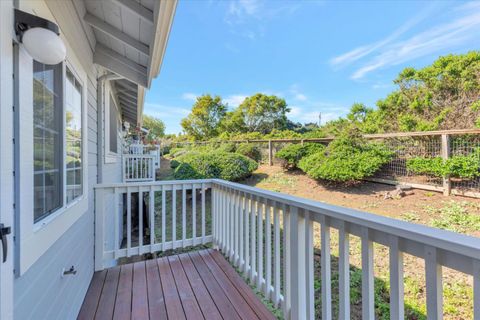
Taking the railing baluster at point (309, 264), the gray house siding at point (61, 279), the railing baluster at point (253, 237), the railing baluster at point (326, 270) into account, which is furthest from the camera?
the railing baluster at point (253, 237)

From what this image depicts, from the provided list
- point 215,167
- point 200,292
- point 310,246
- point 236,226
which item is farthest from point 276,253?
point 215,167

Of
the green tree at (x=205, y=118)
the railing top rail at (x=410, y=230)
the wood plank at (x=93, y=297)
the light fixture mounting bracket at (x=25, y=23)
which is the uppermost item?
the green tree at (x=205, y=118)

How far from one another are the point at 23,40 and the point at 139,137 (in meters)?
10.6

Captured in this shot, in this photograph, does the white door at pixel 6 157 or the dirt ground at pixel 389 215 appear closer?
the white door at pixel 6 157

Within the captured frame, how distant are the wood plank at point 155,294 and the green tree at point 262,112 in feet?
61.7

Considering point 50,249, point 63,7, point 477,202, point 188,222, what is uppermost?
point 63,7

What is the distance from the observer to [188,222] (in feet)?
20.7

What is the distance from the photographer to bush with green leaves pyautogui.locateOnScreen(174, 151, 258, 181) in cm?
721

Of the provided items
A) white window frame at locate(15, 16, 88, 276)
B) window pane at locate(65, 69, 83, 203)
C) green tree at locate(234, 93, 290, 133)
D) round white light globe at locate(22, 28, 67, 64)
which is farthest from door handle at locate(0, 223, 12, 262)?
green tree at locate(234, 93, 290, 133)

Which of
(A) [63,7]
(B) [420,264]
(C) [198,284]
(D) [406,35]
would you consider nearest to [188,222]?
(C) [198,284]

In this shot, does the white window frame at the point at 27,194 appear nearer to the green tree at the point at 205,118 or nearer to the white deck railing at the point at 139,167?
the white deck railing at the point at 139,167

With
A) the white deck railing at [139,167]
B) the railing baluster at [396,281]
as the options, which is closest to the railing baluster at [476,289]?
the railing baluster at [396,281]

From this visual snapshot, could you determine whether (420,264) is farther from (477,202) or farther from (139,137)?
(139,137)

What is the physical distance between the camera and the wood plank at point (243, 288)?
79.4 inches
